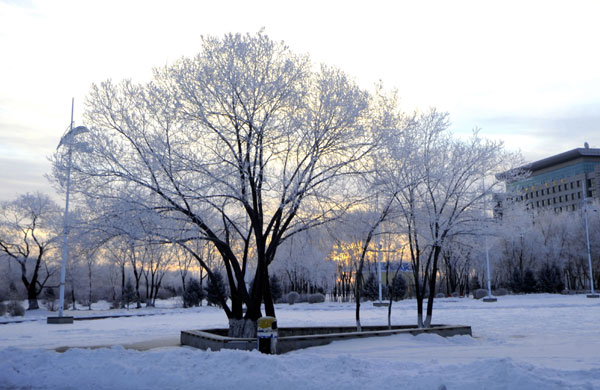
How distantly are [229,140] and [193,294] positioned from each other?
3946 cm

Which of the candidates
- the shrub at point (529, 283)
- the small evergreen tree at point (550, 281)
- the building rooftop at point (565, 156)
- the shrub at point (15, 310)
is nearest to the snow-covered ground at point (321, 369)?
the shrub at point (15, 310)

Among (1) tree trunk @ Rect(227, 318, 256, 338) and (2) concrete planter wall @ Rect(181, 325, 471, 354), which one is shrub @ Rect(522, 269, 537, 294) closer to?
(2) concrete planter wall @ Rect(181, 325, 471, 354)

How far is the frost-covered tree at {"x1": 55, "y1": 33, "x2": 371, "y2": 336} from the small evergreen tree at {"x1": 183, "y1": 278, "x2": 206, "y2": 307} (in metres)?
37.8

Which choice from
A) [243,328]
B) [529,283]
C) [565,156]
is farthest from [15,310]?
[565,156]

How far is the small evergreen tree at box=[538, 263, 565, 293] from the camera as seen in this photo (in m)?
62.6

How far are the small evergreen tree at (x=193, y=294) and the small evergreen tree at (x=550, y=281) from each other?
1516 inches

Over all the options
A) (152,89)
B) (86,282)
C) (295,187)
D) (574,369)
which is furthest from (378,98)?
(86,282)

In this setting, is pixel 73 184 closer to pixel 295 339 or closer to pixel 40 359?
pixel 40 359

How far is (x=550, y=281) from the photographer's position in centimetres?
6272

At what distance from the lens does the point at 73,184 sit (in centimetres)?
1753

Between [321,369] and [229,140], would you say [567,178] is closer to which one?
[229,140]

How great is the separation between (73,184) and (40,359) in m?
7.43

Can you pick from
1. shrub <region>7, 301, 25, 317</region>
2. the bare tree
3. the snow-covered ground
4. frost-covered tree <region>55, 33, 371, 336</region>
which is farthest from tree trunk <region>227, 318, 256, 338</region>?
the bare tree

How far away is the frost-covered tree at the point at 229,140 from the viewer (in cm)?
1670
